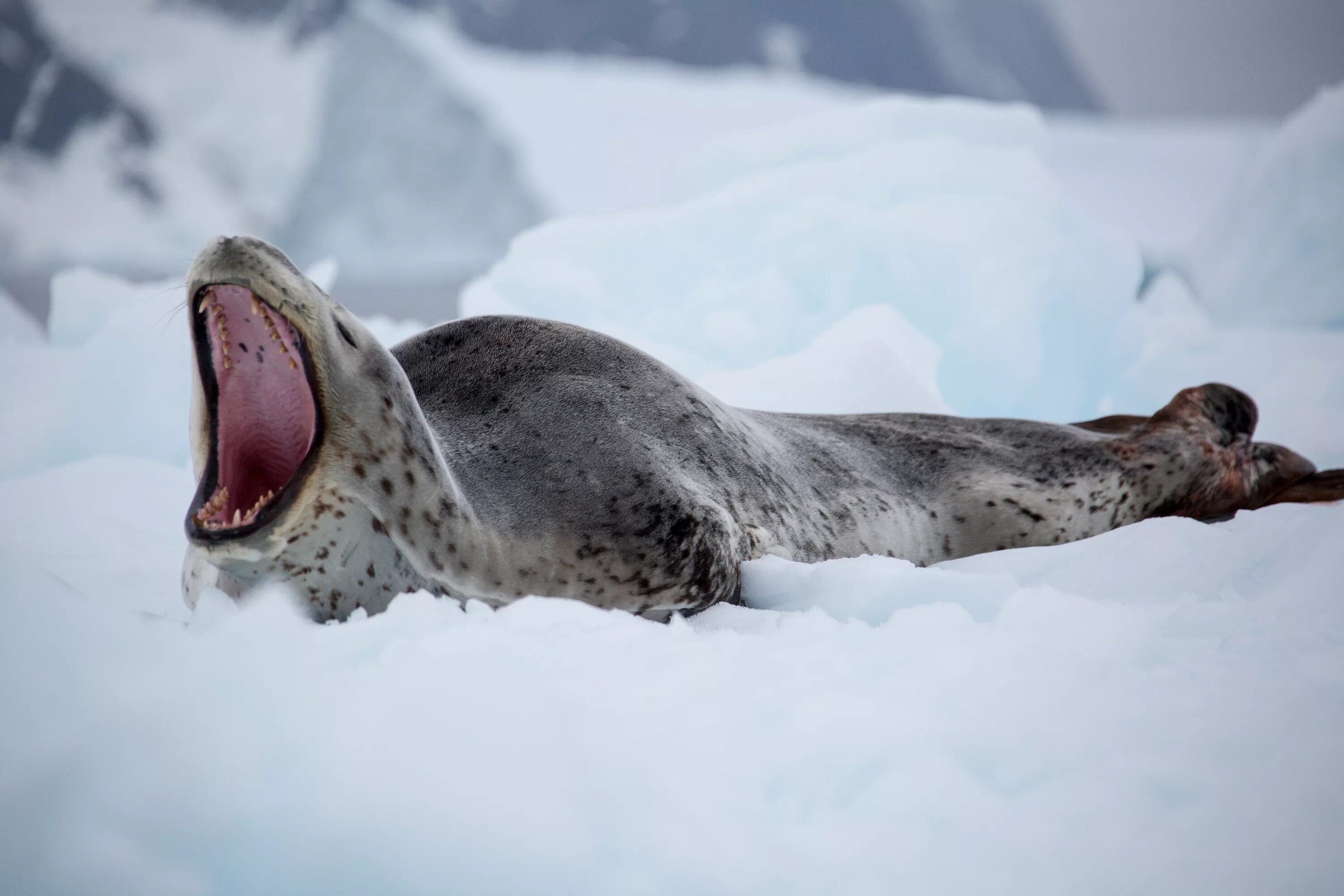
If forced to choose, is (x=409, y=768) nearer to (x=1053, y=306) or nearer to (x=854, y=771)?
(x=854, y=771)

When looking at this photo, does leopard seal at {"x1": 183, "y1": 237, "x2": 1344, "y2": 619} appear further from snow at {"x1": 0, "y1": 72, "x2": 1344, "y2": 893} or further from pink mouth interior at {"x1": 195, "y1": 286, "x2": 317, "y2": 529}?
snow at {"x1": 0, "y1": 72, "x2": 1344, "y2": 893}

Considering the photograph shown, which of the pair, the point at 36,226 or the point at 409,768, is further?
the point at 36,226

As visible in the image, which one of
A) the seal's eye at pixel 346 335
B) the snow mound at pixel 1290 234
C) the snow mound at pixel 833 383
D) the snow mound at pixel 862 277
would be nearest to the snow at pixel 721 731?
the seal's eye at pixel 346 335

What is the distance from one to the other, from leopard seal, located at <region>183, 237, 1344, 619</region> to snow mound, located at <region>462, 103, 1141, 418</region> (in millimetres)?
1421

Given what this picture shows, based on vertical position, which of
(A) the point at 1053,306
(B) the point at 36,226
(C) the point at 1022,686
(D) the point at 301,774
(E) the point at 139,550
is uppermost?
(A) the point at 1053,306

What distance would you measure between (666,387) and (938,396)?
1.69 meters

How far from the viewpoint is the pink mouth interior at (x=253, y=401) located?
5.16 feet

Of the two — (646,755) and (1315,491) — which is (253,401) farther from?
(1315,491)

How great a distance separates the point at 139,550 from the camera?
239 cm

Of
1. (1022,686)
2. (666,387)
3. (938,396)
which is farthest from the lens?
(938,396)

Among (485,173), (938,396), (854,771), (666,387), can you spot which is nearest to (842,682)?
(854,771)

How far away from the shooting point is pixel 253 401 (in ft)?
5.31

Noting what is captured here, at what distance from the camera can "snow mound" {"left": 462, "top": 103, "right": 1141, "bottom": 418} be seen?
4207 millimetres

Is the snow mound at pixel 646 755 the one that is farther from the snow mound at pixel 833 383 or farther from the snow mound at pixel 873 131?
the snow mound at pixel 873 131
